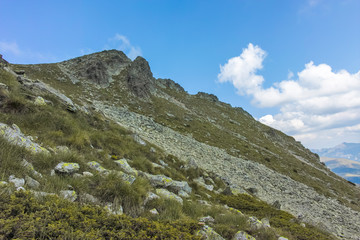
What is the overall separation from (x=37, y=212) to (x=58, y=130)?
7.02 metres

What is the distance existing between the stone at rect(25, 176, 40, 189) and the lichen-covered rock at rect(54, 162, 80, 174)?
3.24ft

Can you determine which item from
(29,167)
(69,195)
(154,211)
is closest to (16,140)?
(29,167)

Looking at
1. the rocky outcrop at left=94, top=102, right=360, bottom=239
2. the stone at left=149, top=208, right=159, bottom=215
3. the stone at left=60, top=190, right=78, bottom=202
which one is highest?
the rocky outcrop at left=94, top=102, right=360, bottom=239

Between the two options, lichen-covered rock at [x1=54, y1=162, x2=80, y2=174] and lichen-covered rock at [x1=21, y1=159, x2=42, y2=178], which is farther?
lichen-covered rock at [x1=54, y1=162, x2=80, y2=174]

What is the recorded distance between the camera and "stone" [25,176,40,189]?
4316 millimetres

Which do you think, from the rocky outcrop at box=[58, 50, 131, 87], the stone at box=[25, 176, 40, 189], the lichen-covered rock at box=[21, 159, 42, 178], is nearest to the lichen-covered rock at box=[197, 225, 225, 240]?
the stone at box=[25, 176, 40, 189]

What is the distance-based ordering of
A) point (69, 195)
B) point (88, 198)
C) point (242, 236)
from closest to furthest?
1. point (69, 195)
2. point (88, 198)
3. point (242, 236)

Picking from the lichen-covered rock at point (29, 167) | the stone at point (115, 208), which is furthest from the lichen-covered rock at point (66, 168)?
the stone at point (115, 208)

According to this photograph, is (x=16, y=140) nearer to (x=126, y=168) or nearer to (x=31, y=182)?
(x=31, y=182)

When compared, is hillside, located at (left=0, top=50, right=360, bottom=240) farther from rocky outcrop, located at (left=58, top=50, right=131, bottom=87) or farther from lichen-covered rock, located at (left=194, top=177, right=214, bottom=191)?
rocky outcrop, located at (left=58, top=50, right=131, bottom=87)

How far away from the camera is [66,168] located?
5602mm

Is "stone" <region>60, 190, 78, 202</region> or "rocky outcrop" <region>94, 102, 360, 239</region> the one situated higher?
"rocky outcrop" <region>94, 102, 360, 239</region>

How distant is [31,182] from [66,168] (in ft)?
3.97

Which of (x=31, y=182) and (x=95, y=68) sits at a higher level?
(x=95, y=68)
